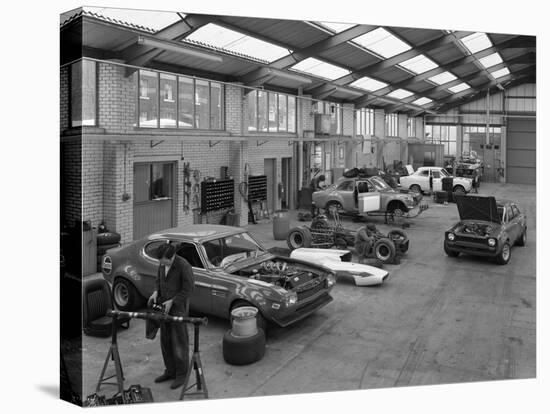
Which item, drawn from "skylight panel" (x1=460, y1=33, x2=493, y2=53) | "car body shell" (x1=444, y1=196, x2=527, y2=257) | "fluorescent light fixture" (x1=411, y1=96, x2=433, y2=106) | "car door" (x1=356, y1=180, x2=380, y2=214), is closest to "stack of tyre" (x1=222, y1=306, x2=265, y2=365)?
"skylight panel" (x1=460, y1=33, x2=493, y2=53)

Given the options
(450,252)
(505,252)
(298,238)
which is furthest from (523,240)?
(298,238)

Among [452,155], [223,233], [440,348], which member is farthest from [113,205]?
[452,155]

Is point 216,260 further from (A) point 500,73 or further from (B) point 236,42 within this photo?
(A) point 500,73

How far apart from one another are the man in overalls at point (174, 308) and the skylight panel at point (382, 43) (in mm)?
5081

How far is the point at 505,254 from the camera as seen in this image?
10.7 m

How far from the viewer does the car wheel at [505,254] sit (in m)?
10.5

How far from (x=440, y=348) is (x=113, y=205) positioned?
417 centimetres

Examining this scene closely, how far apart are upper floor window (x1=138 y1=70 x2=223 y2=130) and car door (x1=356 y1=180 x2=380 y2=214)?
211 inches

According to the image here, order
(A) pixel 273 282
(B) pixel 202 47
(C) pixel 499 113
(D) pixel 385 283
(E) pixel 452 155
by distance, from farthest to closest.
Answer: (E) pixel 452 155 < (C) pixel 499 113 < (D) pixel 385 283 < (B) pixel 202 47 < (A) pixel 273 282

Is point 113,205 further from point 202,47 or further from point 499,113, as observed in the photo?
point 499,113

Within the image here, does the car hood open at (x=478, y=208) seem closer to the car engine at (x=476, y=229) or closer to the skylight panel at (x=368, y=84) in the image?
the car engine at (x=476, y=229)

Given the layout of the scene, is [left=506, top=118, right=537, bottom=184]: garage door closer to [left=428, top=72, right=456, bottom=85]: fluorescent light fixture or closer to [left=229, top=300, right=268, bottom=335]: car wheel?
[left=428, top=72, right=456, bottom=85]: fluorescent light fixture

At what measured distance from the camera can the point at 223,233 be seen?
285 inches

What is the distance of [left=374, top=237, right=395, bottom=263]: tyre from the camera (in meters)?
10.7
